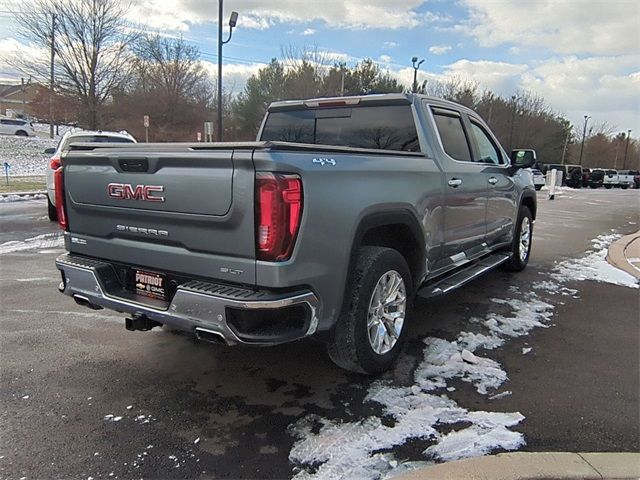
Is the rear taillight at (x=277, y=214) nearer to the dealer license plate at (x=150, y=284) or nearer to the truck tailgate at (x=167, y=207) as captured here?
the truck tailgate at (x=167, y=207)

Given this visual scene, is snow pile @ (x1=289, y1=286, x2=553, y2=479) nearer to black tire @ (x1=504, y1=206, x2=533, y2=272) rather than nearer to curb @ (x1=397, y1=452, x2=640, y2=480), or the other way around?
→ curb @ (x1=397, y1=452, x2=640, y2=480)

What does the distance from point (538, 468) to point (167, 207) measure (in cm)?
243

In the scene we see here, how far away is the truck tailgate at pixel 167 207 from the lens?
266cm

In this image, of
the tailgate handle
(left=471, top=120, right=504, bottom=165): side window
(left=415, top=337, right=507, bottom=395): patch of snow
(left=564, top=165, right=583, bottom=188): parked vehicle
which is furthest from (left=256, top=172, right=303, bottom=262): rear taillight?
(left=564, top=165, right=583, bottom=188): parked vehicle

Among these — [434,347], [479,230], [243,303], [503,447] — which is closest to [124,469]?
[243,303]

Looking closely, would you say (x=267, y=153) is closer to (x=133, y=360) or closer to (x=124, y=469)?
(x=124, y=469)

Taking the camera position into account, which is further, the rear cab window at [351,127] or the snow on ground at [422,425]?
the rear cab window at [351,127]

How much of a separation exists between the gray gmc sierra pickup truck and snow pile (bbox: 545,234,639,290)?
10.2 feet

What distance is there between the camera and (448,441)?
2.76 m

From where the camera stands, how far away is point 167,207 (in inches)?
114

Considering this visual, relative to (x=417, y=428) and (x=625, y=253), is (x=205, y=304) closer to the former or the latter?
(x=417, y=428)

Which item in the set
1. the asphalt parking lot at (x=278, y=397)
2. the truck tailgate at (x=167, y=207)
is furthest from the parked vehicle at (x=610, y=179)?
the truck tailgate at (x=167, y=207)

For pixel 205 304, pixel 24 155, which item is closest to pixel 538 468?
pixel 205 304

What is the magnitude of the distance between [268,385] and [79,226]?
1741mm
